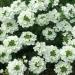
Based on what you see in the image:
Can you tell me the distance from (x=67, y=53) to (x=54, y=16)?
1.91ft

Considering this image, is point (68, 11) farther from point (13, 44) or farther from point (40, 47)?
point (13, 44)

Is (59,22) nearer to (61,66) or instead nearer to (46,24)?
(46,24)

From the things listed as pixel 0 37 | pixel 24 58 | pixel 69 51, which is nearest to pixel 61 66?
pixel 69 51

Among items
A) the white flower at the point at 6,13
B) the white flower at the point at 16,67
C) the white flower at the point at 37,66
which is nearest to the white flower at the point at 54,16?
the white flower at the point at 6,13

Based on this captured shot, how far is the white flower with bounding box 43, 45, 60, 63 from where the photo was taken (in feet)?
11.1

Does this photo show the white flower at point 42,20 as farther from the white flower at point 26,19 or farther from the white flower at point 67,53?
the white flower at point 67,53

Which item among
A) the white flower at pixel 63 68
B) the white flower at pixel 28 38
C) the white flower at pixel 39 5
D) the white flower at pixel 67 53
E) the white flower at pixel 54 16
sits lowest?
the white flower at pixel 63 68

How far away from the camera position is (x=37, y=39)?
367 centimetres

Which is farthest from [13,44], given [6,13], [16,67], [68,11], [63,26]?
[68,11]

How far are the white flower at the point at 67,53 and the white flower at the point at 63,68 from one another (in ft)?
0.16

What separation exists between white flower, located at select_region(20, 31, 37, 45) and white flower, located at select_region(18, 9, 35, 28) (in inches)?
3.9

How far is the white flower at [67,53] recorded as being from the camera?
3.36 metres

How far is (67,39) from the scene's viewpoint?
3.58 metres

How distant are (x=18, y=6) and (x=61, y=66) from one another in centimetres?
95
